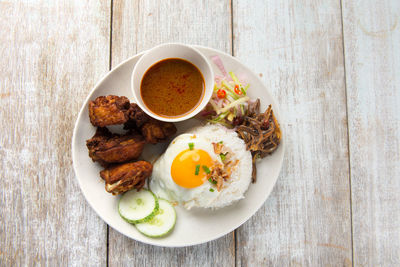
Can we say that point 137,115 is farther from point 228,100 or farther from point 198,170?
point 228,100

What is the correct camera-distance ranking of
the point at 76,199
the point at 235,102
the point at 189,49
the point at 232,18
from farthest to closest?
the point at 232,18, the point at 76,199, the point at 235,102, the point at 189,49

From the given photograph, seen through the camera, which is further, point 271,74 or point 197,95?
point 271,74

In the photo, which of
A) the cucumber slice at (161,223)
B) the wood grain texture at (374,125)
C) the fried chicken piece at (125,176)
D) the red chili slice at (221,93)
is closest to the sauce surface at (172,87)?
the red chili slice at (221,93)

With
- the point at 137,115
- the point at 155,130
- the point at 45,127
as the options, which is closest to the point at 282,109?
the point at 155,130

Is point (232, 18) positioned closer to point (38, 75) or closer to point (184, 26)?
point (184, 26)

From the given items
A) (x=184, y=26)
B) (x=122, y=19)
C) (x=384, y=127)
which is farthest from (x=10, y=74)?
(x=384, y=127)

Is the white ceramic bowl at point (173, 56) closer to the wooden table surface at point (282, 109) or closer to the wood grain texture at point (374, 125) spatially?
the wooden table surface at point (282, 109)

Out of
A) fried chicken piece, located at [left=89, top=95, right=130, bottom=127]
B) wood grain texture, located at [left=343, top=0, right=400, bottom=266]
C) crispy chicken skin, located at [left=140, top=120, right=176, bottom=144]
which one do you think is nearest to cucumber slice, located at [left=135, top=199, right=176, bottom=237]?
crispy chicken skin, located at [left=140, top=120, right=176, bottom=144]
